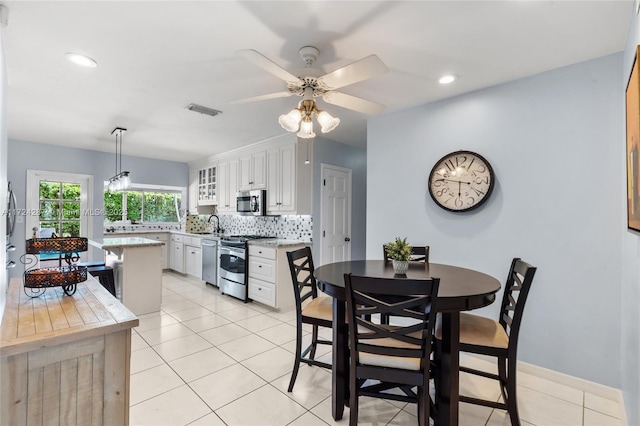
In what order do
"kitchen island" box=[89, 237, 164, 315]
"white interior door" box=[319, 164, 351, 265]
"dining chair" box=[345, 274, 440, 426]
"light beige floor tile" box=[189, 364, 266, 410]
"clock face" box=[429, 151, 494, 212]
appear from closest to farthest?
"dining chair" box=[345, 274, 440, 426], "light beige floor tile" box=[189, 364, 266, 410], "clock face" box=[429, 151, 494, 212], "kitchen island" box=[89, 237, 164, 315], "white interior door" box=[319, 164, 351, 265]

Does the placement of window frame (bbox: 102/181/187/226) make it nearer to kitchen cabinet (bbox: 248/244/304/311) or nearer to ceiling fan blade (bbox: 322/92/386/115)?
kitchen cabinet (bbox: 248/244/304/311)

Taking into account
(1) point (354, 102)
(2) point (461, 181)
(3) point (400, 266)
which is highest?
(1) point (354, 102)

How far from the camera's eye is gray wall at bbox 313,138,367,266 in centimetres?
438

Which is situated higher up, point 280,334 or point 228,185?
point 228,185

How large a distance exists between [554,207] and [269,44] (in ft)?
7.85

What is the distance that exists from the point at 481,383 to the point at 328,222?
2780 millimetres

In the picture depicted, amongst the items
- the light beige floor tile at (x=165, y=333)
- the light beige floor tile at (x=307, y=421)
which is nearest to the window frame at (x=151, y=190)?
the light beige floor tile at (x=165, y=333)

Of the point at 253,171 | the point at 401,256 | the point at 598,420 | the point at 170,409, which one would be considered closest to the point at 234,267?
the point at 253,171

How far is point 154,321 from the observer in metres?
3.48

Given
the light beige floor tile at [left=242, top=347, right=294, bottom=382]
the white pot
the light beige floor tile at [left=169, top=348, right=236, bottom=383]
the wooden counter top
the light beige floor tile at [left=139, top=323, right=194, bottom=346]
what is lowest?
the light beige floor tile at [left=242, top=347, right=294, bottom=382]

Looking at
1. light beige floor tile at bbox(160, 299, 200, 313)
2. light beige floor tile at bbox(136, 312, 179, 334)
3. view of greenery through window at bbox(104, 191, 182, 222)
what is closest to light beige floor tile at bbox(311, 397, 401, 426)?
light beige floor tile at bbox(136, 312, 179, 334)

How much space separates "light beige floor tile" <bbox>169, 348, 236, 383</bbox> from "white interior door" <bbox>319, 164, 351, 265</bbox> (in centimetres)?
205

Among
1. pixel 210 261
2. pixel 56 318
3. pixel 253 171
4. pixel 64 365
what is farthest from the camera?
pixel 210 261

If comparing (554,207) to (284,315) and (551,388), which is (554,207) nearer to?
(551,388)
